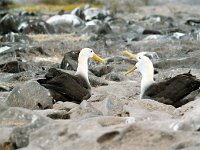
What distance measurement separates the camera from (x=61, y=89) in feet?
28.9

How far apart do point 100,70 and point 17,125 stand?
6956mm

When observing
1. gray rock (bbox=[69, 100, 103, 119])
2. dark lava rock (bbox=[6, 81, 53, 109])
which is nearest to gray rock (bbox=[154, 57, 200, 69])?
dark lava rock (bbox=[6, 81, 53, 109])

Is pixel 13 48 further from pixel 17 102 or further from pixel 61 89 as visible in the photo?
pixel 17 102

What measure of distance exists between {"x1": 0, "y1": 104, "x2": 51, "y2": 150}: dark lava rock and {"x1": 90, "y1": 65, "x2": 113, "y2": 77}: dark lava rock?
6366mm

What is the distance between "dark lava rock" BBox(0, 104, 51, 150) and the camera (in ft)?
18.8

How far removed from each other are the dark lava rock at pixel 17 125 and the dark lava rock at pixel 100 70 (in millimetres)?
6366

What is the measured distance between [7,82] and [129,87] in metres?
2.28

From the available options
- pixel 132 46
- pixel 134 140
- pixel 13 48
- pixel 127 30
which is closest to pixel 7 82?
pixel 13 48

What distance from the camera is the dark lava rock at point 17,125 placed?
5719 mm

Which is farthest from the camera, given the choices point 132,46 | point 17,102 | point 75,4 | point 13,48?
point 75,4

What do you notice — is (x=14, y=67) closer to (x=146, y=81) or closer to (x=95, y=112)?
(x=146, y=81)

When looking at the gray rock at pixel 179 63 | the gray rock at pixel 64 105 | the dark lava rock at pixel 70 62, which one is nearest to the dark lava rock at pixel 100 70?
the dark lava rock at pixel 70 62

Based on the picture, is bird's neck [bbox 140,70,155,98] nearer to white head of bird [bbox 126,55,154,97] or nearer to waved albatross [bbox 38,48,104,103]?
white head of bird [bbox 126,55,154,97]

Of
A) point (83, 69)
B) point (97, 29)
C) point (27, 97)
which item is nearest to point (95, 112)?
point (27, 97)
